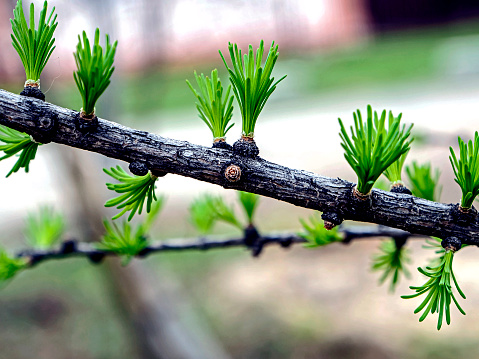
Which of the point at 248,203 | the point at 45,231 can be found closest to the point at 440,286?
the point at 248,203

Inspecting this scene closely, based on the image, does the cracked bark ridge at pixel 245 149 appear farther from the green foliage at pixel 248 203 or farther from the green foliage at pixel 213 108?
the green foliage at pixel 248 203

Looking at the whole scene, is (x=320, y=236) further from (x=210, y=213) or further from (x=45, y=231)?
(x=45, y=231)

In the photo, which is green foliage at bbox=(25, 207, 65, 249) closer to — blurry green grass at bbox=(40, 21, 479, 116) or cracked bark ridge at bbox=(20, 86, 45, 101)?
cracked bark ridge at bbox=(20, 86, 45, 101)

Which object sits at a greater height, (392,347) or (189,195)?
(189,195)

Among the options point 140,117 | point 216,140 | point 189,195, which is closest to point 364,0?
point 140,117

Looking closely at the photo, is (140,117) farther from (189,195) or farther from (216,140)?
(216,140)

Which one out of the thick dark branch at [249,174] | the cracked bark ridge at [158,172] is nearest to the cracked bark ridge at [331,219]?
the thick dark branch at [249,174]
